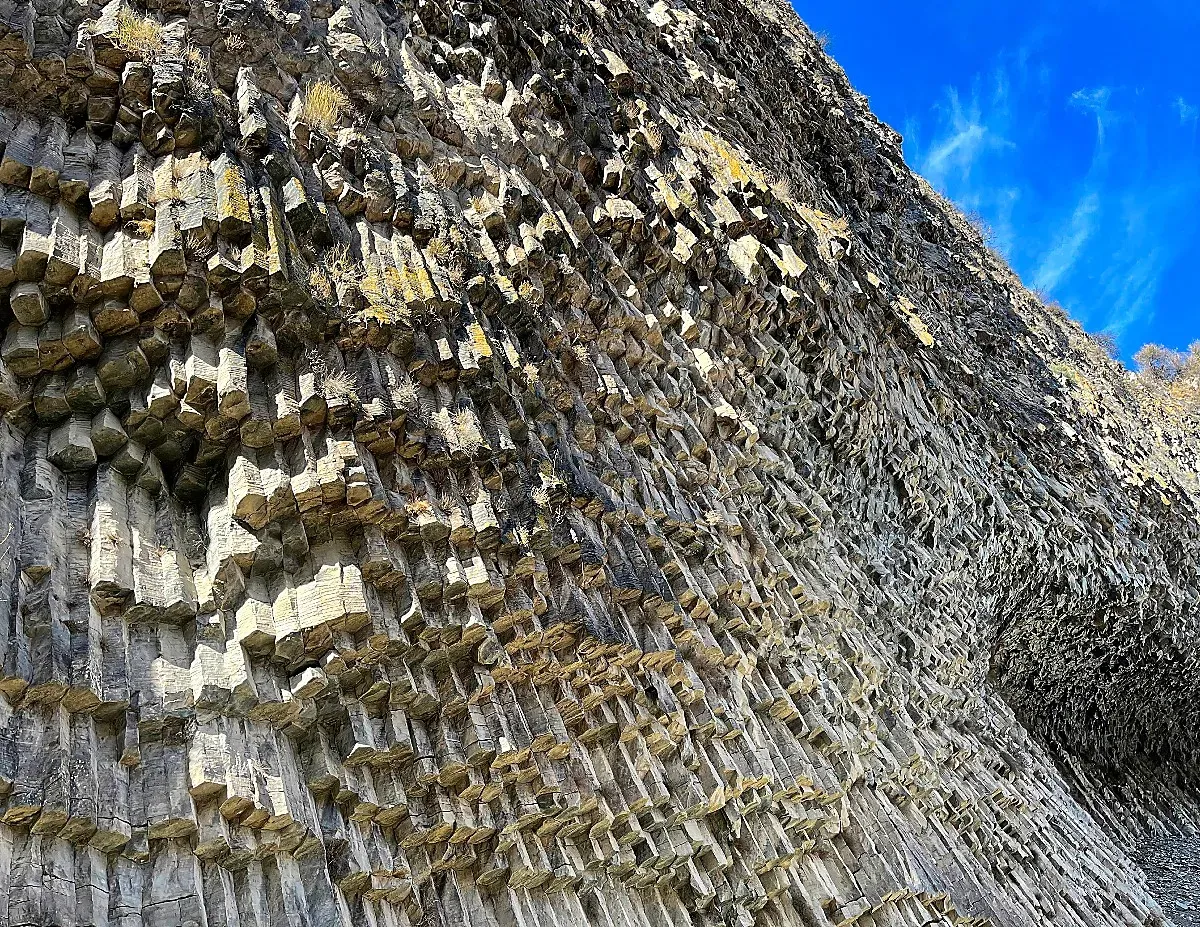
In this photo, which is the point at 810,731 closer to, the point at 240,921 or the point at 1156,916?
the point at 240,921

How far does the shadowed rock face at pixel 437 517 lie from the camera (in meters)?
3.59

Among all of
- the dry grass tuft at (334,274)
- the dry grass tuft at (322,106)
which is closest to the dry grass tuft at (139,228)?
the dry grass tuft at (334,274)

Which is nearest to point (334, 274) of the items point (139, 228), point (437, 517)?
point (139, 228)

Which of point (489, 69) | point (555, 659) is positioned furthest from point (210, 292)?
point (489, 69)

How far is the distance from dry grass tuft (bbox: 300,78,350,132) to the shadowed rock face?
0.03 m

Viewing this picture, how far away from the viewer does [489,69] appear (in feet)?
25.9

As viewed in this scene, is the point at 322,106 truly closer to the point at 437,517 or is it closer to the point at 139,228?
the point at 139,228

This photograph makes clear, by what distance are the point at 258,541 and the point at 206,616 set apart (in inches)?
16.6

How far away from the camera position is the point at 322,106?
5887mm

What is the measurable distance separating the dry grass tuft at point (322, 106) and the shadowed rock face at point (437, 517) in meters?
0.03

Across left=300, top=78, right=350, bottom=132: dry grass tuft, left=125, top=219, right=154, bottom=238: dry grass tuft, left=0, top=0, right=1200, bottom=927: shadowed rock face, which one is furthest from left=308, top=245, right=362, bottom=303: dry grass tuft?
left=300, top=78, right=350, bottom=132: dry grass tuft

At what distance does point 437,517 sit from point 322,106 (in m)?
3.14

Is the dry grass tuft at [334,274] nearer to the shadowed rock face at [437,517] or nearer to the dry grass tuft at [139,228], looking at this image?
the shadowed rock face at [437,517]

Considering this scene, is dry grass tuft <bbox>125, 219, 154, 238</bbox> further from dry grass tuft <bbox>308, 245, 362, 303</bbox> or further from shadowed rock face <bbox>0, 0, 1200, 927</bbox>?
dry grass tuft <bbox>308, 245, 362, 303</bbox>
